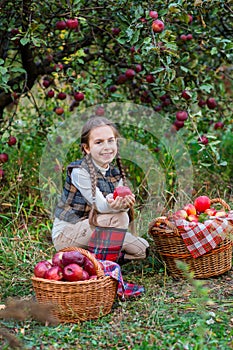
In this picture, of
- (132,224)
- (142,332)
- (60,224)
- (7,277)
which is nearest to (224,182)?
(132,224)

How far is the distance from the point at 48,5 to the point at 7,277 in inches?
76.3

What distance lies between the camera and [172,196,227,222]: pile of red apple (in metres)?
3.31

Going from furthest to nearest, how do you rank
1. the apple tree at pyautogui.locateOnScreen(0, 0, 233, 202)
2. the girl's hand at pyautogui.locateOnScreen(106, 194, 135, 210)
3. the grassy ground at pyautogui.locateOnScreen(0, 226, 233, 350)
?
1. the apple tree at pyautogui.locateOnScreen(0, 0, 233, 202)
2. the girl's hand at pyautogui.locateOnScreen(106, 194, 135, 210)
3. the grassy ground at pyautogui.locateOnScreen(0, 226, 233, 350)

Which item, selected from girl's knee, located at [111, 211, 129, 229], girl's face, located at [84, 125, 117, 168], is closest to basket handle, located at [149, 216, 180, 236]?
girl's knee, located at [111, 211, 129, 229]

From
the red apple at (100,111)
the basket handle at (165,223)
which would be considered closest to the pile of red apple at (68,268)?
the basket handle at (165,223)

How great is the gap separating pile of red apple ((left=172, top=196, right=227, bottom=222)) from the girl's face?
53cm

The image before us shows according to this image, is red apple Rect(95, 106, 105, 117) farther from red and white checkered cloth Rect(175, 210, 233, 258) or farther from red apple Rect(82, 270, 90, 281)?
red apple Rect(82, 270, 90, 281)

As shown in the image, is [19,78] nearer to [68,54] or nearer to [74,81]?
[68,54]

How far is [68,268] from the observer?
2.73m

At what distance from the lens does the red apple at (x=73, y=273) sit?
2.71m

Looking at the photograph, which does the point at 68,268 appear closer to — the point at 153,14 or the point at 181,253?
the point at 181,253

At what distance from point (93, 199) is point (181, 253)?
1.92 feet

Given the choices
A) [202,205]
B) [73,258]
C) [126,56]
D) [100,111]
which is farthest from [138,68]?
[73,258]

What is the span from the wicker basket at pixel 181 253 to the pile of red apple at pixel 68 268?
511 mm
